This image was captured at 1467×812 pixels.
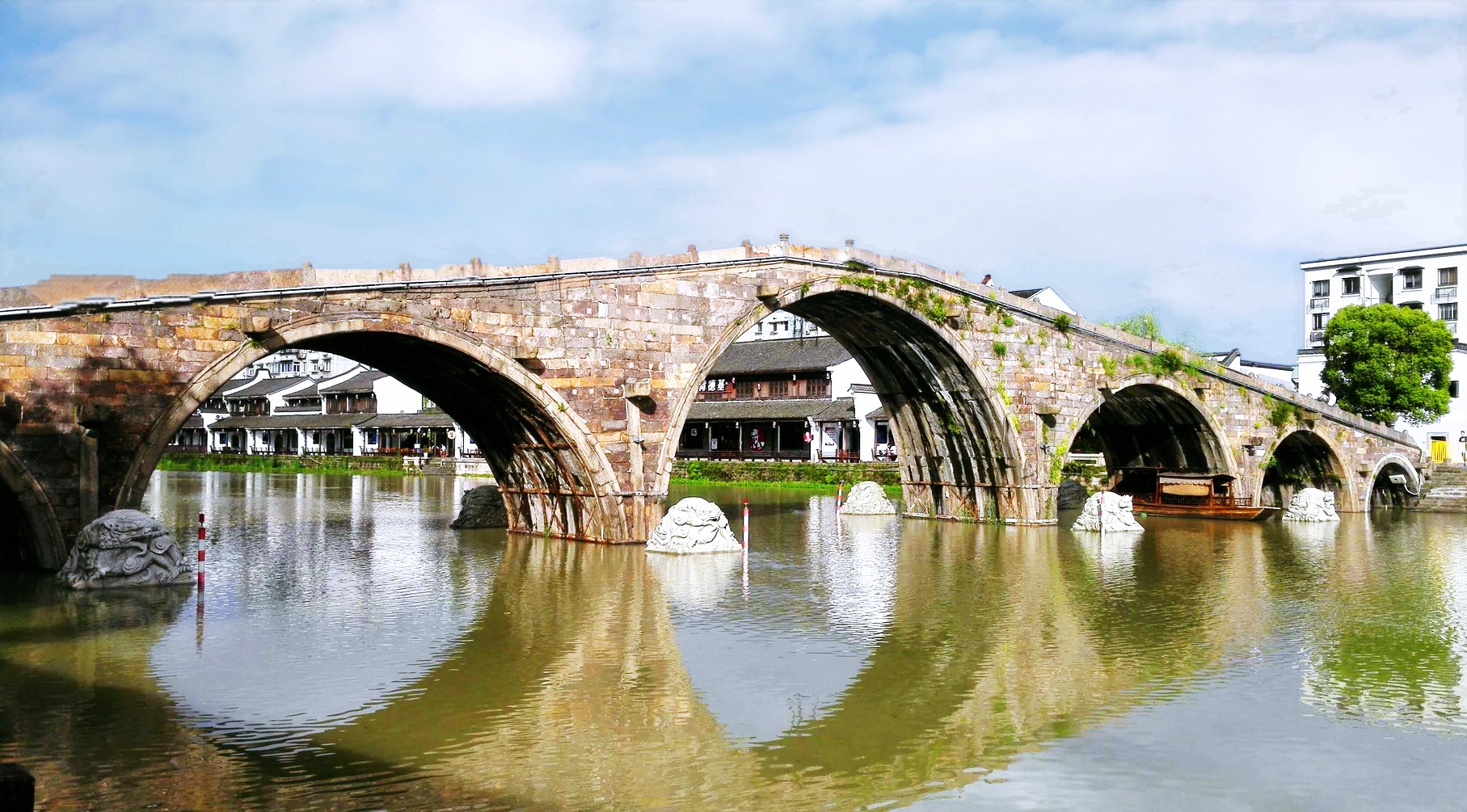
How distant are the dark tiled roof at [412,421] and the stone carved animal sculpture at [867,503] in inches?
1794

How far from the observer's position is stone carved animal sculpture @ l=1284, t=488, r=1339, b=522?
3856cm

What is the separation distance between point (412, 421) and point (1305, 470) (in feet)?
190

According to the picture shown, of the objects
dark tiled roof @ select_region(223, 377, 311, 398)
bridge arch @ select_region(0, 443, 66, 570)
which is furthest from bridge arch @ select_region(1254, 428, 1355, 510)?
dark tiled roof @ select_region(223, 377, 311, 398)

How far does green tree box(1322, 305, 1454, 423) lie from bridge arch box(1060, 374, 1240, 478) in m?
18.6

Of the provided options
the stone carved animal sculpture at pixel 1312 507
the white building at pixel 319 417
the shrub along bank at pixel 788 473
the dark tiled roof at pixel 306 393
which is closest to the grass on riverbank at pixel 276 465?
the white building at pixel 319 417

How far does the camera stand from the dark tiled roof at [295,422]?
293 ft

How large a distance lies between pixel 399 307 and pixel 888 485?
32858mm

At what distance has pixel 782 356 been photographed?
70.9 metres

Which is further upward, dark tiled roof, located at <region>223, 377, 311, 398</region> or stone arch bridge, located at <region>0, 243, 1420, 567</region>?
dark tiled roof, located at <region>223, 377, 311, 398</region>

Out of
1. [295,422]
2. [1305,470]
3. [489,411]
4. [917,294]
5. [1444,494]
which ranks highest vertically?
[917,294]

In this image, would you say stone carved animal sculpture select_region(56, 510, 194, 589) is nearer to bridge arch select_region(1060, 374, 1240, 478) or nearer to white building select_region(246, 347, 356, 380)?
bridge arch select_region(1060, 374, 1240, 478)

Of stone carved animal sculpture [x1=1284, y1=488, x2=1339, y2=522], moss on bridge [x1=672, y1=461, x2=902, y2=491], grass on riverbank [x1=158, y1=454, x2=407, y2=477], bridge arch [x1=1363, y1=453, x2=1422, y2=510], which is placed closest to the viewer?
stone carved animal sculpture [x1=1284, y1=488, x2=1339, y2=522]

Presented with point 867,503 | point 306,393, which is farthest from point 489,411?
point 306,393

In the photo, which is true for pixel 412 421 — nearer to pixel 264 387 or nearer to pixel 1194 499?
pixel 264 387
